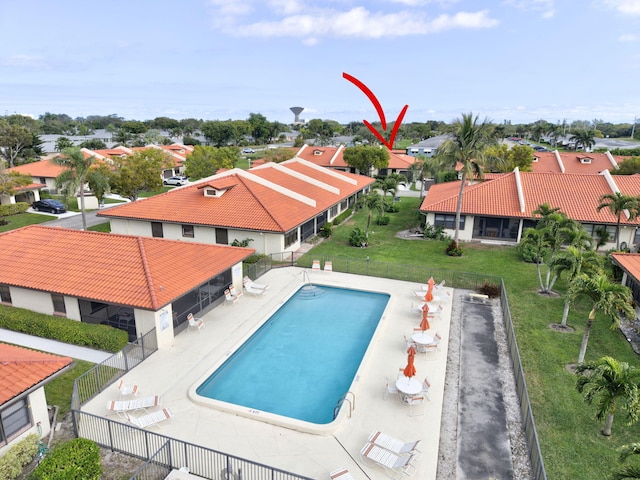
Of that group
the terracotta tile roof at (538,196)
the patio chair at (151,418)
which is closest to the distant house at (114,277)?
the patio chair at (151,418)

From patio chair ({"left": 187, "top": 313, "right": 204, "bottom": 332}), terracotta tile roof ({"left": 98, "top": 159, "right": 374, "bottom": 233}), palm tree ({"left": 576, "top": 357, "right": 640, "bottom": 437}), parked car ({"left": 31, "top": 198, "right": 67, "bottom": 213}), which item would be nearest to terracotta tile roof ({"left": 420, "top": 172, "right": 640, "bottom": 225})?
terracotta tile roof ({"left": 98, "top": 159, "right": 374, "bottom": 233})

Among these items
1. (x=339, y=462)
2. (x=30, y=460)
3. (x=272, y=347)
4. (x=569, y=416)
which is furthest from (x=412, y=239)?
(x=30, y=460)

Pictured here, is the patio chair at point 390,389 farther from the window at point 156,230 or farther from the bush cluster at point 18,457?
the window at point 156,230

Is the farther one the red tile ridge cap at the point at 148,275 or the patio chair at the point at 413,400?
the red tile ridge cap at the point at 148,275

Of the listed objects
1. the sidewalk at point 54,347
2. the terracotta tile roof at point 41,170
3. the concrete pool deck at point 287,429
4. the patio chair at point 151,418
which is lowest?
the sidewalk at point 54,347

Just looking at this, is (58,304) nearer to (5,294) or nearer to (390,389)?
(5,294)

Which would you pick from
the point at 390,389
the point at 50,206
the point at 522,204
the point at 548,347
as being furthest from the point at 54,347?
the point at 50,206
